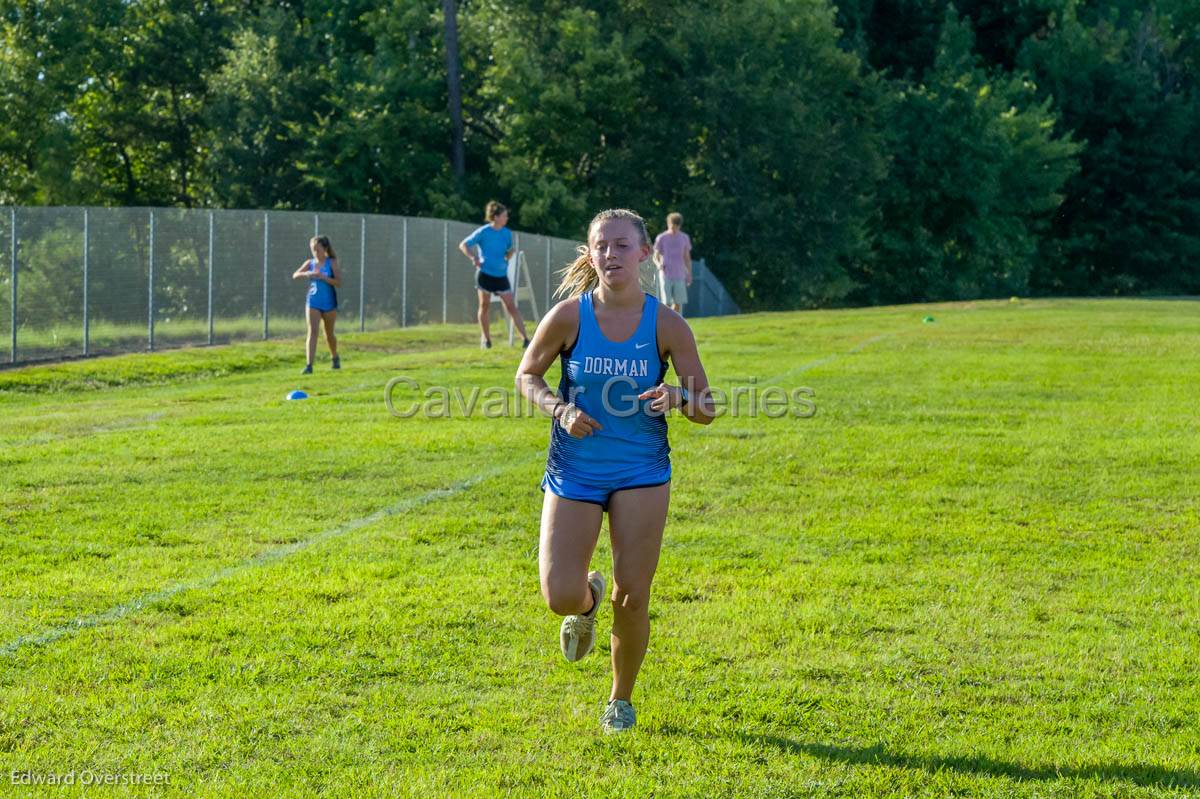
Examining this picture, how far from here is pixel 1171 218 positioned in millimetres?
62750

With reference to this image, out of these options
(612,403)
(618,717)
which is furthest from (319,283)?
Answer: (618,717)

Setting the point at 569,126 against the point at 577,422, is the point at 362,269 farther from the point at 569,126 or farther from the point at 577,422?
the point at 577,422

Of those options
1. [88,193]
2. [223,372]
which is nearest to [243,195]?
[88,193]

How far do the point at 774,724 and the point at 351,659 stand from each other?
1816 millimetres

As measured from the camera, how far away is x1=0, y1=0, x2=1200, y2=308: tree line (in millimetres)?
45969

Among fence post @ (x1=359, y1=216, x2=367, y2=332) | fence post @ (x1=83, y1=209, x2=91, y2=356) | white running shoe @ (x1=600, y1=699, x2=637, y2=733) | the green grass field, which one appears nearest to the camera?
the green grass field

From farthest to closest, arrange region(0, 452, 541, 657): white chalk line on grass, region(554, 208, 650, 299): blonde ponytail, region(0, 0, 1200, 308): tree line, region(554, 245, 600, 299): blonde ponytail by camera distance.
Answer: region(0, 0, 1200, 308): tree line → region(0, 452, 541, 657): white chalk line on grass → region(554, 245, 600, 299): blonde ponytail → region(554, 208, 650, 299): blonde ponytail

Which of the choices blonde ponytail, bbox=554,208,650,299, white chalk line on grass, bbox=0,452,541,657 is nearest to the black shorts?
white chalk line on grass, bbox=0,452,541,657

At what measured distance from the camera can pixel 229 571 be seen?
7.62m

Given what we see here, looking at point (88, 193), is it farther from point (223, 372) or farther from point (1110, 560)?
point (1110, 560)

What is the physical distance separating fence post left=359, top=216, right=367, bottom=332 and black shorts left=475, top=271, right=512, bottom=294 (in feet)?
30.4

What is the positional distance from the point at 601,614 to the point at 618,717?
1.79 metres

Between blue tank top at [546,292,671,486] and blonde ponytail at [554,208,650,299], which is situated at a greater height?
blonde ponytail at [554,208,650,299]

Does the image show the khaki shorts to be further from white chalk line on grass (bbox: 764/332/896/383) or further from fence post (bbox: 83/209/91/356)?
fence post (bbox: 83/209/91/356)
